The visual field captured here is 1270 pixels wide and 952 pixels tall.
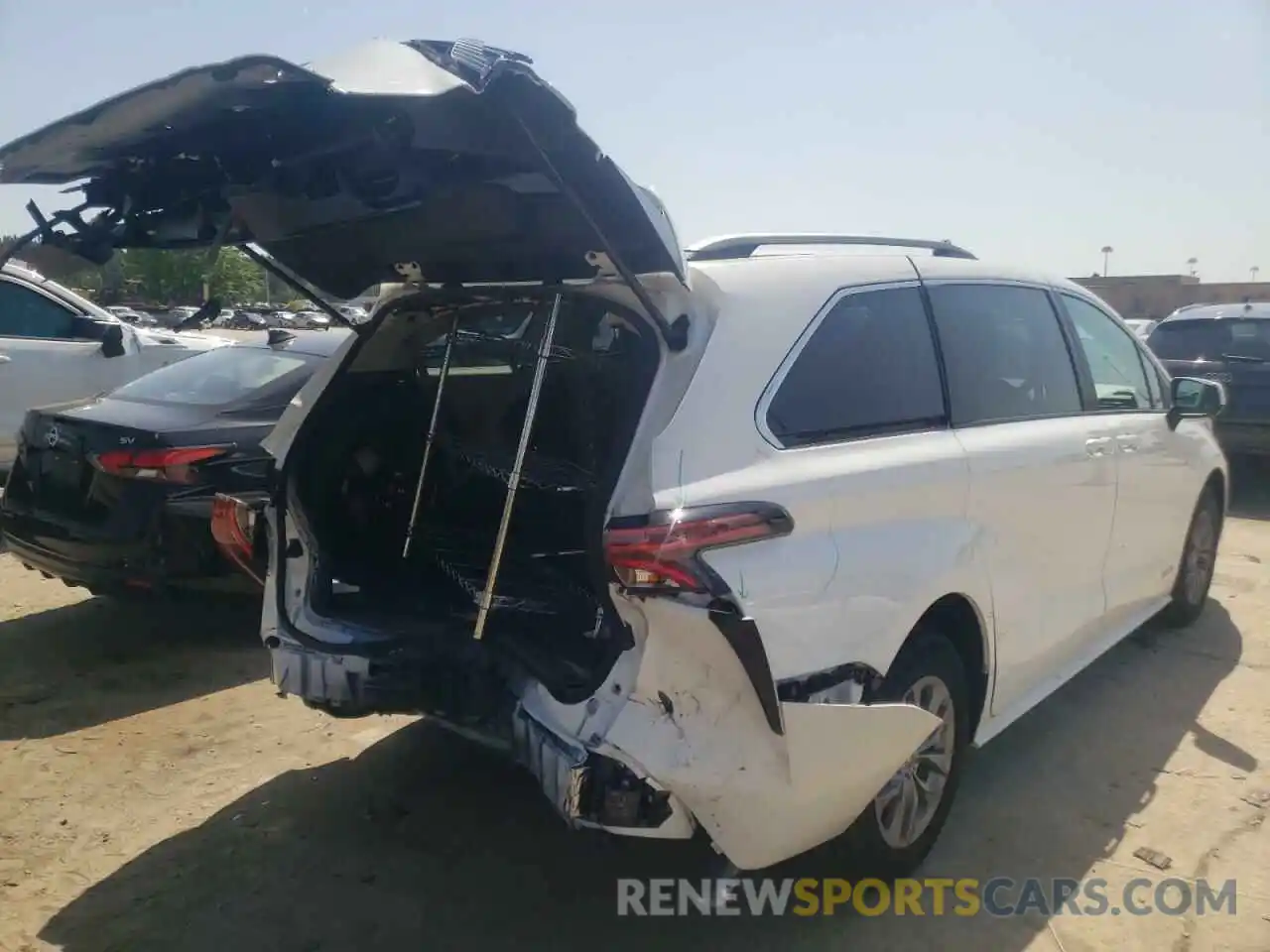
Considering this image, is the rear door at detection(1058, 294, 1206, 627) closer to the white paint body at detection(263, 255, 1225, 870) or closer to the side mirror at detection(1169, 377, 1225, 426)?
the side mirror at detection(1169, 377, 1225, 426)

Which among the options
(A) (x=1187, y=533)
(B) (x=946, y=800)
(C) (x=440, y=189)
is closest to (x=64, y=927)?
(C) (x=440, y=189)

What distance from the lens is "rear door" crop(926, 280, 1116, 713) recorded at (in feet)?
11.5

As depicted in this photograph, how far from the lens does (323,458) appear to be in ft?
12.5

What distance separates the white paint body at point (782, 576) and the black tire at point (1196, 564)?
7.50ft

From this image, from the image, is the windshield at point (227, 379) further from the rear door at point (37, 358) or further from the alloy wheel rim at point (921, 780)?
the alloy wheel rim at point (921, 780)

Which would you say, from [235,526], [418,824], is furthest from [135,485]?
[418,824]

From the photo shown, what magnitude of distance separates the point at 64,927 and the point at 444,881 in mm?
1084

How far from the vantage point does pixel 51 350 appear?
319 inches

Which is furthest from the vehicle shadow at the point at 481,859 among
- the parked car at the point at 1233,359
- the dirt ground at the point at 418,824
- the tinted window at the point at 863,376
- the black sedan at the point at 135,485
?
the parked car at the point at 1233,359

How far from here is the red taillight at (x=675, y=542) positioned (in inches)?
97.8

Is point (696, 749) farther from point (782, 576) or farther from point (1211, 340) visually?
point (1211, 340)

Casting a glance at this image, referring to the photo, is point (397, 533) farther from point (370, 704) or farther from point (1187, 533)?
point (1187, 533)

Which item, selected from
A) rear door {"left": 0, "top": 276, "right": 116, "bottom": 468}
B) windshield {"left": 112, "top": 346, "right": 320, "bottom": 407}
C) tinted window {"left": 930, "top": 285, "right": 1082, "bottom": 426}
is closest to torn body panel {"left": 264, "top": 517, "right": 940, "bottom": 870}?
tinted window {"left": 930, "top": 285, "right": 1082, "bottom": 426}

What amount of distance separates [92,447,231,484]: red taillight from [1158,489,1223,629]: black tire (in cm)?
494
